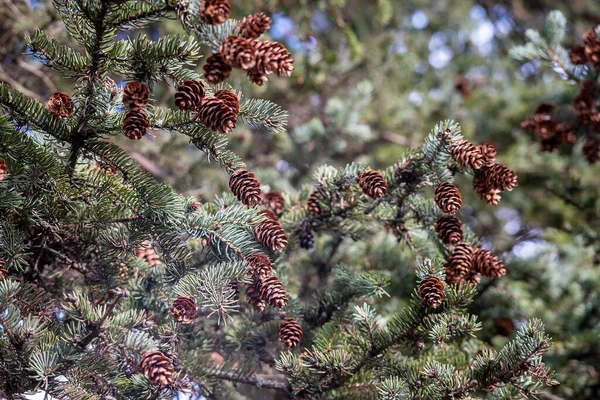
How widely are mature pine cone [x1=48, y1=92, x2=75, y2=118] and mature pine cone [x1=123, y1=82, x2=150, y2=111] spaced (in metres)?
0.21

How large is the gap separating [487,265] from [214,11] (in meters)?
1.20

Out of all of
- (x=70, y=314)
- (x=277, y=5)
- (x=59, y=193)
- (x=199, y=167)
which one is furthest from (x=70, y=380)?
(x=277, y=5)

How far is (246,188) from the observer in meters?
1.65

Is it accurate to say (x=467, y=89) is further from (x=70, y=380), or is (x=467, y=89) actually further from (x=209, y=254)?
(x=70, y=380)

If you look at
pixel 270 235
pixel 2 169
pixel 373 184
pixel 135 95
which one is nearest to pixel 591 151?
pixel 373 184

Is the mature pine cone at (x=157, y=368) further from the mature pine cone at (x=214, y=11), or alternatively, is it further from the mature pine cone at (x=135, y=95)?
the mature pine cone at (x=214, y=11)

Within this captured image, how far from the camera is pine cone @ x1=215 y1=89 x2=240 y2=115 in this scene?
1.57 meters

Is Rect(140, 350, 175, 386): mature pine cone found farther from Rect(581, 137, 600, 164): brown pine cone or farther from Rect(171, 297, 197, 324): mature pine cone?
Rect(581, 137, 600, 164): brown pine cone

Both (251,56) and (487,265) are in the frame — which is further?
(487,265)

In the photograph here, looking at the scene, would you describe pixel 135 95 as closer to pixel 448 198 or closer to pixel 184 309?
pixel 184 309

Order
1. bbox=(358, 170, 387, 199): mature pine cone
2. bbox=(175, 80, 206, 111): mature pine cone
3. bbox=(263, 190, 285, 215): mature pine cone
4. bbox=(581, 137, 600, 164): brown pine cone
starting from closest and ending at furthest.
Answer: bbox=(175, 80, 206, 111): mature pine cone < bbox=(358, 170, 387, 199): mature pine cone < bbox=(263, 190, 285, 215): mature pine cone < bbox=(581, 137, 600, 164): brown pine cone

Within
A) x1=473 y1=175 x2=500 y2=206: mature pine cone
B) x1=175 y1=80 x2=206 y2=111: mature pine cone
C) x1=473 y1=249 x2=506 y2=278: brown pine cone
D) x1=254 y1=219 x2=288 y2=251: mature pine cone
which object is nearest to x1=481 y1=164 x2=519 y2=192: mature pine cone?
x1=473 y1=175 x2=500 y2=206: mature pine cone

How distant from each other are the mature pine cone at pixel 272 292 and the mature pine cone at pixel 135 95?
625 millimetres

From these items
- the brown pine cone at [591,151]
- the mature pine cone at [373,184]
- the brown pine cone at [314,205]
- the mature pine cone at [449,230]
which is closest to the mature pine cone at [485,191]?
the mature pine cone at [449,230]
